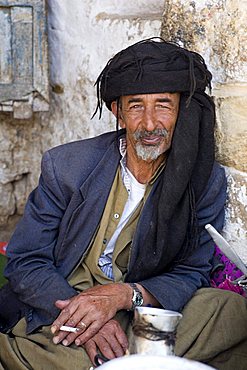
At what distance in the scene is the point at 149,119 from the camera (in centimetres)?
280

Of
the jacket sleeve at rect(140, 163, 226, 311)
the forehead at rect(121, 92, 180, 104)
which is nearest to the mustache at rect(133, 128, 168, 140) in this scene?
the forehead at rect(121, 92, 180, 104)

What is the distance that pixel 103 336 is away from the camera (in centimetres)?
261

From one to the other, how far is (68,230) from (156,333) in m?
1.05

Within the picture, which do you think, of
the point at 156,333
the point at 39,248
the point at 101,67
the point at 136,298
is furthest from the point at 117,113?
the point at 156,333

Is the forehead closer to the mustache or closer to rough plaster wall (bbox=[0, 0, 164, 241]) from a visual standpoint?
the mustache

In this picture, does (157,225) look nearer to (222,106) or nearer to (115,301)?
(115,301)

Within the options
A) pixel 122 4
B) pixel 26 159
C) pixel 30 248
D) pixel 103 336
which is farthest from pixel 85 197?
pixel 26 159

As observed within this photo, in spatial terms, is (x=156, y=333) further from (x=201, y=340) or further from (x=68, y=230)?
(x=68, y=230)

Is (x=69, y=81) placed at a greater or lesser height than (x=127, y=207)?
greater

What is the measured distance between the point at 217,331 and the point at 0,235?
6.88 ft

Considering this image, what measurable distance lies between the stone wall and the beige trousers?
276 millimetres

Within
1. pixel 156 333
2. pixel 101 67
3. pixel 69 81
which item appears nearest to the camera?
pixel 156 333

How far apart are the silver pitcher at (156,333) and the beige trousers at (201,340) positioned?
0.74 meters

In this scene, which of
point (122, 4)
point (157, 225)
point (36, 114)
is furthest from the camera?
point (36, 114)
